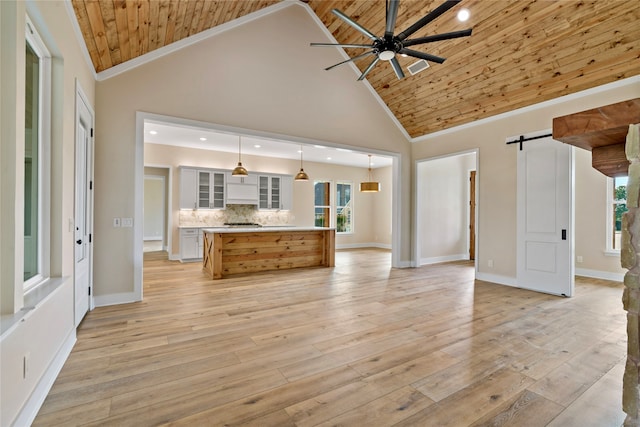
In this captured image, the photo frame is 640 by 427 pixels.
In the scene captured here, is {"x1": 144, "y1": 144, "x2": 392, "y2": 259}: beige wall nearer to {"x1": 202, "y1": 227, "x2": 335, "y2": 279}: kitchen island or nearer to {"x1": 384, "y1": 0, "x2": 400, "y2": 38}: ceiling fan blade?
{"x1": 202, "y1": 227, "x2": 335, "y2": 279}: kitchen island

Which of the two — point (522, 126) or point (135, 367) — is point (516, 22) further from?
point (135, 367)

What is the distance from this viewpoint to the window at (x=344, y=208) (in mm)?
10508

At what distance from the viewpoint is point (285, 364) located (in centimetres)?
234

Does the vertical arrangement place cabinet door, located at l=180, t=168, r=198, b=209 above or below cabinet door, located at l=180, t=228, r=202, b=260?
above

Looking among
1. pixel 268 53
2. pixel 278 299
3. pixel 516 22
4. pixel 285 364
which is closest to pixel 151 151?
pixel 268 53

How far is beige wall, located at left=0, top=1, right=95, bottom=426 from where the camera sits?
1573 mm

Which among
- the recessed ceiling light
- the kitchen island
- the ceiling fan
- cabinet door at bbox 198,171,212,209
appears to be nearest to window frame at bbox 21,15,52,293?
the ceiling fan

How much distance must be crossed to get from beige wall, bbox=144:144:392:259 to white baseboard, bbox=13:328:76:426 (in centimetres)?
563

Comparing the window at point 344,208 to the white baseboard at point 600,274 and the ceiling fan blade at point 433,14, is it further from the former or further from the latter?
the ceiling fan blade at point 433,14

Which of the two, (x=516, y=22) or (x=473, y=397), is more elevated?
(x=516, y=22)

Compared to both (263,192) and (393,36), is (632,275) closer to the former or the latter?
(393,36)

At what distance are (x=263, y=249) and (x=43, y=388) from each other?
409cm

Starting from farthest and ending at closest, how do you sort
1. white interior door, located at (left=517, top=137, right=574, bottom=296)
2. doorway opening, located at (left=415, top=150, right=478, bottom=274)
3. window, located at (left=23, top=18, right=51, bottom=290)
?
doorway opening, located at (left=415, top=150, right=478, bottom=274) → white interior door, located at (left=517, top=137, right=574, bottom=296) → window, located at (left=23, top=18, right=51, bottom=290)

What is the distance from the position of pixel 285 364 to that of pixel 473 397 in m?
1.31
